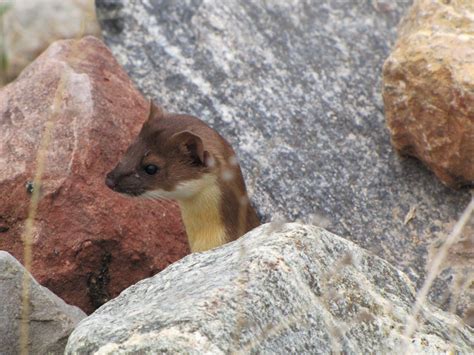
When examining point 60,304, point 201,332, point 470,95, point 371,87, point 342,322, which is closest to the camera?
point 201,332

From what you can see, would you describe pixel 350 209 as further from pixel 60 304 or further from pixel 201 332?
pixel 201 332

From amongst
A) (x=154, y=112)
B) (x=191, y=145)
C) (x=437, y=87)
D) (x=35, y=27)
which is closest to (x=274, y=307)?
(x=191, y=145)

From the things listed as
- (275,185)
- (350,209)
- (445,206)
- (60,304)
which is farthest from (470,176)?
(60,304)

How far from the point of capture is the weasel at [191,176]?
4.12 m

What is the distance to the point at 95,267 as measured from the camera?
4.20 meters

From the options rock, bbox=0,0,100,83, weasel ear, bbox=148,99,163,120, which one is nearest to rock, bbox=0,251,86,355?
weasel ear, bbox=148,99,163,120

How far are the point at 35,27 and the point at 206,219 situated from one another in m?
1.84

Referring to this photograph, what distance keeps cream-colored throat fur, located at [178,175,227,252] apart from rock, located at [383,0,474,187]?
0.89 metres

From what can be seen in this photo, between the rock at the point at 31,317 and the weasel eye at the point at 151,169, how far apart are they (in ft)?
3.08

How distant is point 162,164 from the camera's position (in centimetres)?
416

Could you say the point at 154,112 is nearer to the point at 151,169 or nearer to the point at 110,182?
the point at 151,169


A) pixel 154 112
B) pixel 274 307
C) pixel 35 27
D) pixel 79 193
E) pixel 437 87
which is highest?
pixel 274 307

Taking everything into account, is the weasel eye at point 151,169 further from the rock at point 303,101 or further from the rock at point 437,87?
the rock at point 437,87

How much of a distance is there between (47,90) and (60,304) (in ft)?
4.83
